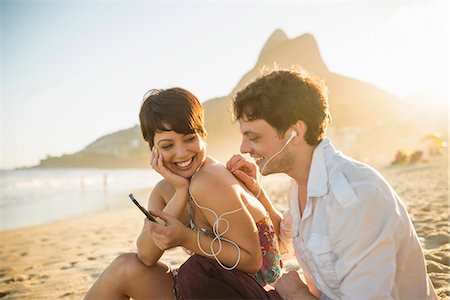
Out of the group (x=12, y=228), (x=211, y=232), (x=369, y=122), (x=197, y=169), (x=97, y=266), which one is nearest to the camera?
(x=211, y=232)

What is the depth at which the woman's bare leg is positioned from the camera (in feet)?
8.56

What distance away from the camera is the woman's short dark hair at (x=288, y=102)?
2.54 metres

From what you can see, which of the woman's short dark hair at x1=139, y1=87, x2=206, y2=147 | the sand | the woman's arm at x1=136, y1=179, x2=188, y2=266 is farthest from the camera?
the sand

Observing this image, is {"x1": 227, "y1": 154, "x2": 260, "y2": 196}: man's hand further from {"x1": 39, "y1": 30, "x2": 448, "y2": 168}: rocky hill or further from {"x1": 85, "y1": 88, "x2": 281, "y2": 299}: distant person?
{"x1": 39, "y1": 30, "x2": 448, "y2": 168}: rocky hill

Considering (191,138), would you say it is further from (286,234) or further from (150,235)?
(286,234)

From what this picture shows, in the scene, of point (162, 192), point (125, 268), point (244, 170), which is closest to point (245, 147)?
point (244, 170)

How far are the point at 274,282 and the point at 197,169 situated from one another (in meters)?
1.00

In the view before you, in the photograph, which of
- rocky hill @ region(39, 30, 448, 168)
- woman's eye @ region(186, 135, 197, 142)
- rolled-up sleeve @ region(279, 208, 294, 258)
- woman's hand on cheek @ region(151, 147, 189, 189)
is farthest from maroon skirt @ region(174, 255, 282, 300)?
rocky hill @ region(39, 30, 448, 168)

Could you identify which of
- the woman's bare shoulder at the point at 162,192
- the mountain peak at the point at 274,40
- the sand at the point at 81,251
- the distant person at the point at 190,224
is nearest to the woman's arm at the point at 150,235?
the distant person at the point at 190,224

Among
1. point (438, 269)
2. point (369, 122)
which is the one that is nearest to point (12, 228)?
point (438, 269)

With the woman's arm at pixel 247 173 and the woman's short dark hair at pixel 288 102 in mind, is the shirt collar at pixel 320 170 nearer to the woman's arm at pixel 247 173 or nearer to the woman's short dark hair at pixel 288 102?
the woman's short dark hair at pixel 288 102

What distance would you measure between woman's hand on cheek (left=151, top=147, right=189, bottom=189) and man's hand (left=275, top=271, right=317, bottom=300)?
0.91m

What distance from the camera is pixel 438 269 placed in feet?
12.6

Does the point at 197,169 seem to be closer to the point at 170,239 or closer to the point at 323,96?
the point at 170,239
